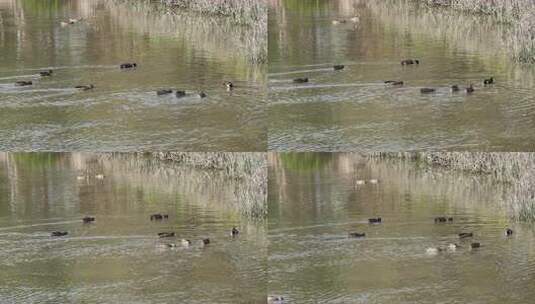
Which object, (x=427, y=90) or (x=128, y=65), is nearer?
(x=427, y=90)

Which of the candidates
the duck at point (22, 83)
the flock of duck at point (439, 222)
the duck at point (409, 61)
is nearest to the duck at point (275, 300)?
the flock of duck at point (439, 222)

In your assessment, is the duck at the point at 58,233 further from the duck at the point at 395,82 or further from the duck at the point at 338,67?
the duck at the point at 395,82

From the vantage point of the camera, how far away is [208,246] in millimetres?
6715

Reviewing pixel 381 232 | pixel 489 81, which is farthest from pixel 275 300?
pixel 489 81

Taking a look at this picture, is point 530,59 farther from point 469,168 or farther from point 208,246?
point 208,246

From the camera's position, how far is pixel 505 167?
666cm

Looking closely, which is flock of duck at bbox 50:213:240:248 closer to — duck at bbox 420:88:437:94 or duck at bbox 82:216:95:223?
duck at bbox 82:216:95:223

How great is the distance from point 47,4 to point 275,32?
1368mm

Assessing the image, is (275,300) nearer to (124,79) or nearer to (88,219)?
(88,219)

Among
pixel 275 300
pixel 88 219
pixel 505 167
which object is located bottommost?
pixel 275 300

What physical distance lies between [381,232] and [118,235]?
1506 millimetres

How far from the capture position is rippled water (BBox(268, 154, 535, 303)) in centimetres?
661

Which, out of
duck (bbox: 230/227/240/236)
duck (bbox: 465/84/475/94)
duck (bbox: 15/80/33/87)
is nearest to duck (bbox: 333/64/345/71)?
duck (bbox: 465/84/475/94)

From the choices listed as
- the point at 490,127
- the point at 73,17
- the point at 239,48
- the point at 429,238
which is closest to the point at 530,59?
the point at 490,127
